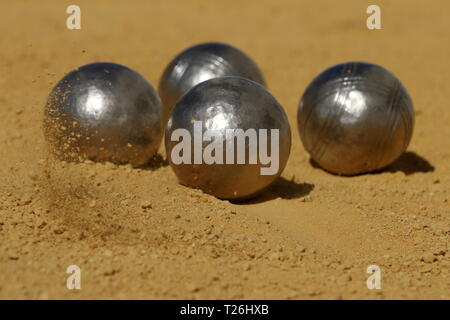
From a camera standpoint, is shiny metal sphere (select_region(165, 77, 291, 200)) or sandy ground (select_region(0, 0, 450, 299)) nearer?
sandy ground (select_region(0, 0, 450, 299))

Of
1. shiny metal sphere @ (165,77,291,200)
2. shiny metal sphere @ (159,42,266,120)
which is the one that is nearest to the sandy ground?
shiny metal sphere @ (165,77,291,200)

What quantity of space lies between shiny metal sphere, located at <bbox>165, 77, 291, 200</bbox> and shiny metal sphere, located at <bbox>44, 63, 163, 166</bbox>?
797 millimetres

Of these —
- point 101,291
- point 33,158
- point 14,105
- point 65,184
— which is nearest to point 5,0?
point 14,105

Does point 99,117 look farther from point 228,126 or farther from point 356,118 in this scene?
point 356,118

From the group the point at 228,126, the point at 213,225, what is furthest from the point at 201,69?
the point at 213,225

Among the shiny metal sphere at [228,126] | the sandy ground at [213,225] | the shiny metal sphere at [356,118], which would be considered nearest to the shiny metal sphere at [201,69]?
the shiny metal sphere at [356,118]

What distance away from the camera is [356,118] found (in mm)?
8617

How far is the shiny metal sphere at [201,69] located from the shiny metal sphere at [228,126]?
67.0 inches

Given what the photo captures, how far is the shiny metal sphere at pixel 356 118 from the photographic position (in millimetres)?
8625

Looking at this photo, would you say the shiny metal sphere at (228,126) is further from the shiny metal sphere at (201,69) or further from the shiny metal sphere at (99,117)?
the shiny metal sphere at (201,69)

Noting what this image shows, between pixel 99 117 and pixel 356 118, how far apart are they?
10.3 ft

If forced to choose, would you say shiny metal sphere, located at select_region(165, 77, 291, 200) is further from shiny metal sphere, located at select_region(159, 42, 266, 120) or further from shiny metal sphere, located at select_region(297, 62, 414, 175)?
shiny metal sphere, located at select_region(159, 42, 266, 120)

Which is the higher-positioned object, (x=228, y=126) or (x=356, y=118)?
(x=356, y=118)

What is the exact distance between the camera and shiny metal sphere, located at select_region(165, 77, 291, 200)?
23.5 ft
